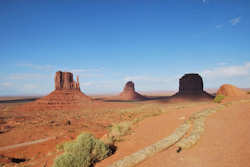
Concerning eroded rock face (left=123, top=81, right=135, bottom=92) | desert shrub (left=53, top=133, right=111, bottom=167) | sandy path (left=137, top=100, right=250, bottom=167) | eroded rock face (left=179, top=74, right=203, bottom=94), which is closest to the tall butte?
eroded rock face (left=179, top=74, right=203, bottom=94)

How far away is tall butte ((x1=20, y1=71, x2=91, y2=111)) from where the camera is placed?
49531 millimetres

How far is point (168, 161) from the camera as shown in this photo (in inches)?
177

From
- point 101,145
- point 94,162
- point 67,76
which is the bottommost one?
point 94,162

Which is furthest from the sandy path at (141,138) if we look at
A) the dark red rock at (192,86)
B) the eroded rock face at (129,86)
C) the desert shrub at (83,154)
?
the eroded rock face at (129,86)

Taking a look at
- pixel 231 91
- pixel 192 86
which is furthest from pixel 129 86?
pixel 231 91

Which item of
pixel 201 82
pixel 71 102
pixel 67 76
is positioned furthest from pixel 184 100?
pixel 67 76

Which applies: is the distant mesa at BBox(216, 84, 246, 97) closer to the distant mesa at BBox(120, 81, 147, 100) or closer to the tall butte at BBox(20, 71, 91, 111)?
the tall butte at BBox(20, 71, 91, 111)

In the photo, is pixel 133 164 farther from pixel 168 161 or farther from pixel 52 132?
pixel 52 132

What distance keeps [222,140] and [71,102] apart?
54.5m

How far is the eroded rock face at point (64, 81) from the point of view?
61156 mm

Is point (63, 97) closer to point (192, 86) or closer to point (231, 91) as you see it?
point (192, 86)

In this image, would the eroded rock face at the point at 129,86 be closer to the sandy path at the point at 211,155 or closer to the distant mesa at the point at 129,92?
the distant mesa at the point at 129,92

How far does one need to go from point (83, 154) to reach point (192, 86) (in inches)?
2595

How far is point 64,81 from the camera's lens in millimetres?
62469
